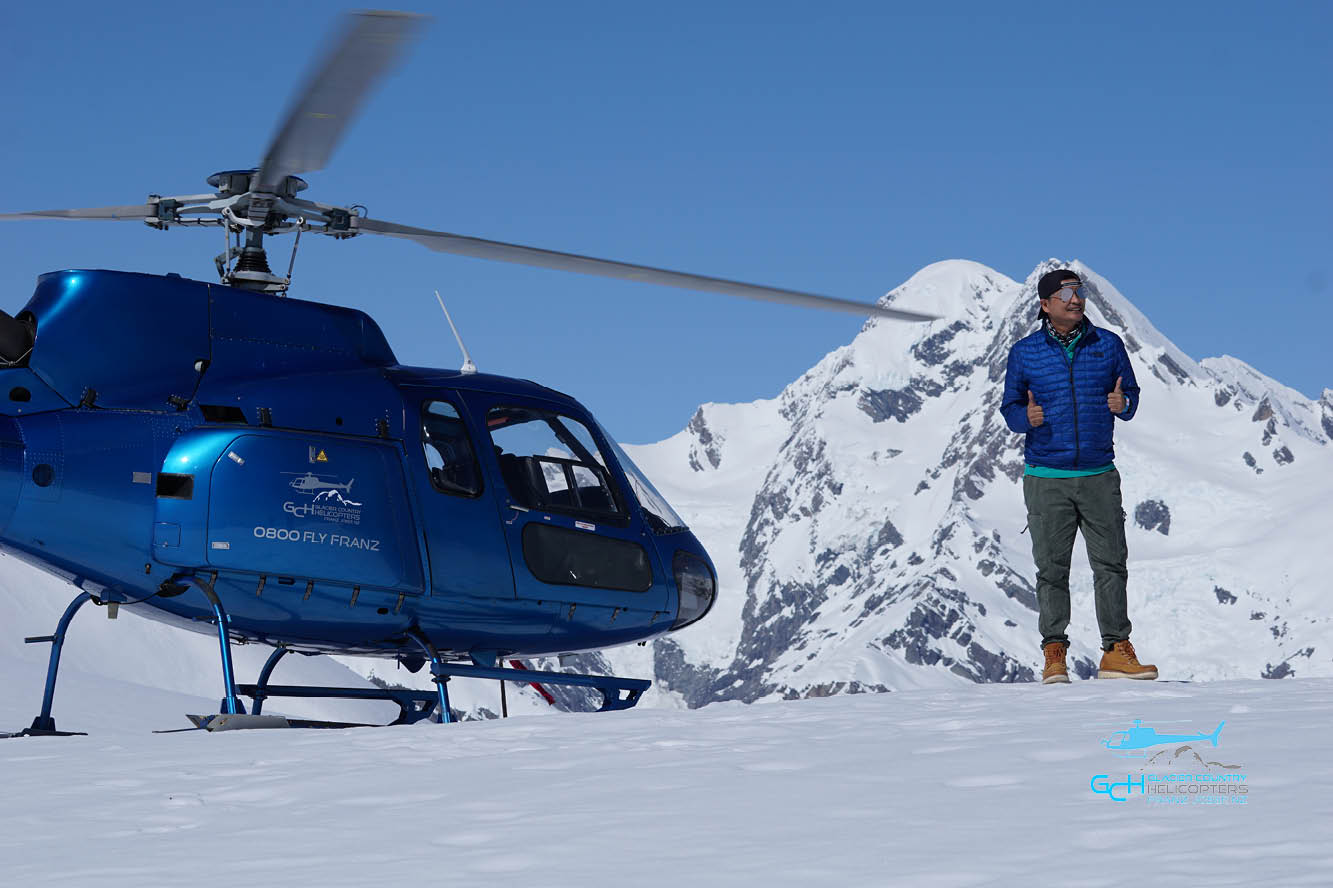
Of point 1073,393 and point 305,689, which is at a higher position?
point 1073,393

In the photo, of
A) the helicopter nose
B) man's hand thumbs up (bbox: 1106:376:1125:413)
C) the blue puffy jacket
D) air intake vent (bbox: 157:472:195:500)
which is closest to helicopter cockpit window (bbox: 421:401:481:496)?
air intake vent (bbox: 157:472:195:500)

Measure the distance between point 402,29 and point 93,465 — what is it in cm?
350

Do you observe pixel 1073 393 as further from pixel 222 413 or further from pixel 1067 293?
pixel 222 413

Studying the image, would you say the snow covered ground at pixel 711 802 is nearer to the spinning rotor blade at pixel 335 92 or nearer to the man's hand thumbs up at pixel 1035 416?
the man's hand thumbs up at pixel 1035 416

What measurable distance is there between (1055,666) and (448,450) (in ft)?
13.8

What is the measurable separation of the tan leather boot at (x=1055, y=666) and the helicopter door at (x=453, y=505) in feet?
11.7

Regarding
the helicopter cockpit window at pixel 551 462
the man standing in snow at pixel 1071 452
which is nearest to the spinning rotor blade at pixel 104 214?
the helicopter cockpit window at pixel 551 462

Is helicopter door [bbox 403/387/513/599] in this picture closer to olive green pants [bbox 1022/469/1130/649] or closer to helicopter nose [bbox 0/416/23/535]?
helicopter nose [bbox 0/416/23/535]

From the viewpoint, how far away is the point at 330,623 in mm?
9977

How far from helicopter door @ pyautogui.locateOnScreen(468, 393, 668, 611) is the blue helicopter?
Result: 0.06 feet

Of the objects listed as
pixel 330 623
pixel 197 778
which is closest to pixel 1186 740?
pixel 197 778

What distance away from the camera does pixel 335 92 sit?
7.98 m

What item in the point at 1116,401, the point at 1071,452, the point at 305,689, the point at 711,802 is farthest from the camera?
the point at 305,689

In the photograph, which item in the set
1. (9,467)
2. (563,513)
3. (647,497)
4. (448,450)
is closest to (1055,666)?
(647,497)
